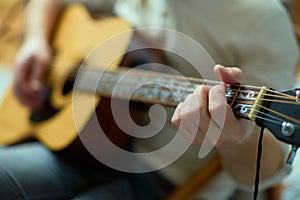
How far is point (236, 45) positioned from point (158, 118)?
0.63ft

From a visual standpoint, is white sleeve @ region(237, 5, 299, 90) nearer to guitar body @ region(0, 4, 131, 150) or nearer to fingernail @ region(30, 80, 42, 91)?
guitar body @ region(0, 4, 131, 150)

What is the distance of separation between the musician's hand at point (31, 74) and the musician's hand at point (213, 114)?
1.90 feet

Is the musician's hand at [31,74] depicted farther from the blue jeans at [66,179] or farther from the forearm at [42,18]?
the blue jeans at [66,179]

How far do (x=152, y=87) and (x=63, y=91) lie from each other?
33 centimetres

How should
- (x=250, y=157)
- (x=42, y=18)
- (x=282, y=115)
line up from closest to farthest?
(x=282, y=115)
(x=250, y=157)
(x=42, y=18)

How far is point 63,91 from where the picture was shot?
119 cm

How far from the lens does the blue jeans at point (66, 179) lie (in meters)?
0.95

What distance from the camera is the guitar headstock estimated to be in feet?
1.96

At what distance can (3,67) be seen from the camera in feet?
5.56

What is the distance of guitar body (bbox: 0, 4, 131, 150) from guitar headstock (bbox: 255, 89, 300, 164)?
0.45m

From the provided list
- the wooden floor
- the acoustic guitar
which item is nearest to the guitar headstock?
the acoustic guitar

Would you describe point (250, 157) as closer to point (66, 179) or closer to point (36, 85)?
point (66, 179)

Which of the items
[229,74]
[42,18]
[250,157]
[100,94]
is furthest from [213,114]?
[42,18]

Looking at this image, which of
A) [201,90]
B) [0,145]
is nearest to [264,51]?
[201,90]
